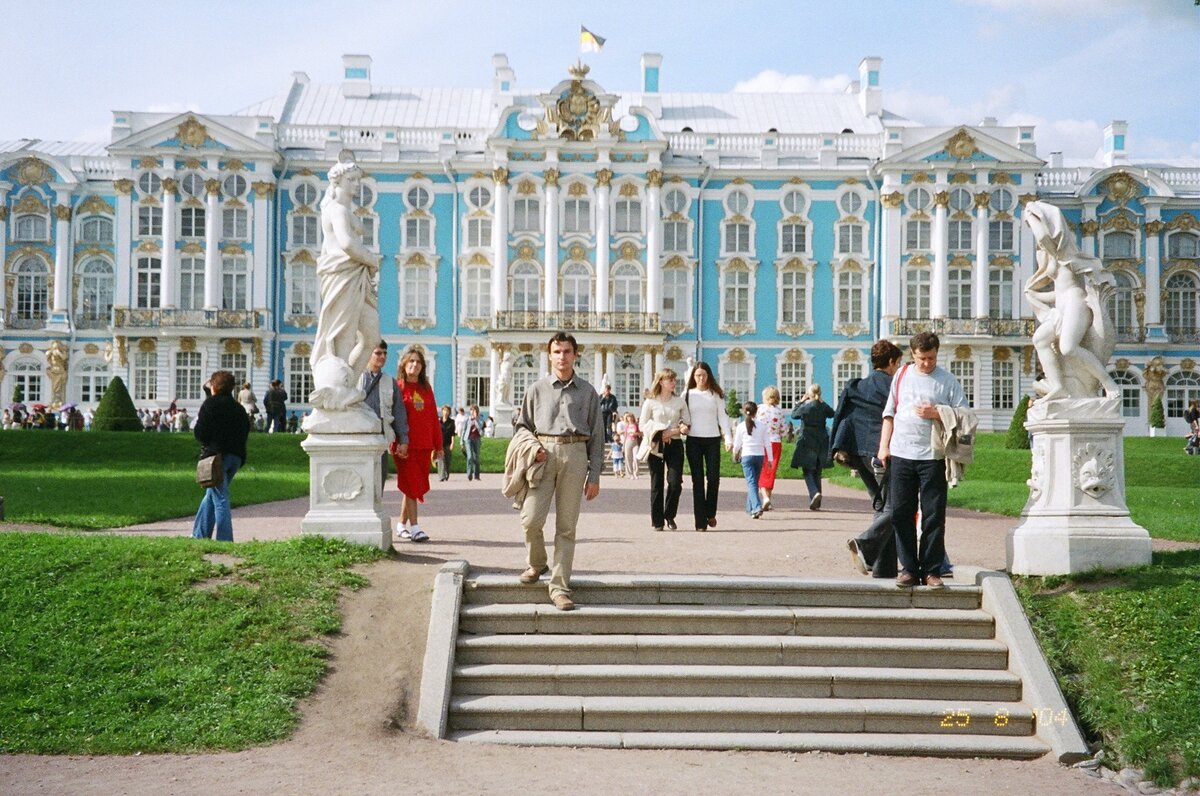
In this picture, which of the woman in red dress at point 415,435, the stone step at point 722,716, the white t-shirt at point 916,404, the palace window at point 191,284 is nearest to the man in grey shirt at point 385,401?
the woman in red dress at point 415,435

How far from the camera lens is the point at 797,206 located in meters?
43.5

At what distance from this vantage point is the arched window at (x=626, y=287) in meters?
43.1

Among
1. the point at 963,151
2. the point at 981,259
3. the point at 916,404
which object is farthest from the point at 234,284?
the point at 916,404

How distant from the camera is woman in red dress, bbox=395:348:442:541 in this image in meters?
10.9

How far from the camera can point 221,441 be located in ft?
35.3

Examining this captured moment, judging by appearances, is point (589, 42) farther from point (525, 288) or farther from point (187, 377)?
point (187, 377)

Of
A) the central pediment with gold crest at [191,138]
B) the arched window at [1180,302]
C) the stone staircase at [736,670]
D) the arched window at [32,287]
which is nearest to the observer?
the stone staircase at [736,670]

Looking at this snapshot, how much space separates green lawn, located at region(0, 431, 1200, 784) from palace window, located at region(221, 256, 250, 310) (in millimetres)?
34314

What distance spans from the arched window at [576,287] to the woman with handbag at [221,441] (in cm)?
3206

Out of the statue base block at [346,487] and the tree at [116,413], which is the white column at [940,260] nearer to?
the tree at [116,413]

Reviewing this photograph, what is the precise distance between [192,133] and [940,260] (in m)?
27.9

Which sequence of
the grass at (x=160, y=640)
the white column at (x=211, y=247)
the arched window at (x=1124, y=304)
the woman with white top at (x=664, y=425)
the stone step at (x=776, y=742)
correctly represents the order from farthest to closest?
the arched window at (x=1124, y=304) → the white column at (x=211, y=247) → the woman with white top at (x=664, y=425) → the stone step at (x=776, y=742) → the grass at (x=160, y=640)

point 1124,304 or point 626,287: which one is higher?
point 626,287

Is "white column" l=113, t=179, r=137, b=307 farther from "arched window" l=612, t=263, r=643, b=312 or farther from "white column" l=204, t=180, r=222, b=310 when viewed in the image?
"arched window" l=612, t=263, r=643, b=312
